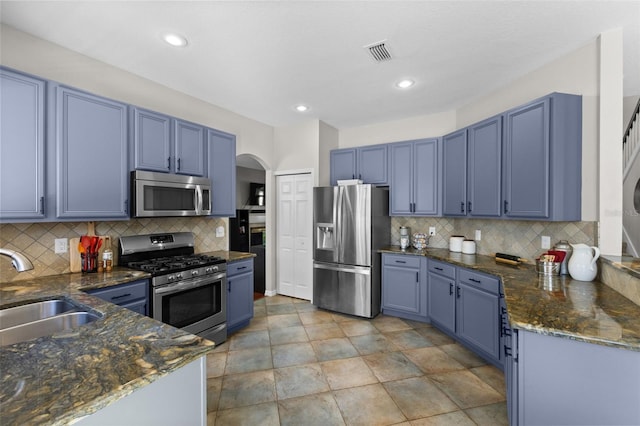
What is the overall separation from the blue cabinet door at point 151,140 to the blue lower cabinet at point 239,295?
1.27 metres

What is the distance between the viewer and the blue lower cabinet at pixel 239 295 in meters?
3.09

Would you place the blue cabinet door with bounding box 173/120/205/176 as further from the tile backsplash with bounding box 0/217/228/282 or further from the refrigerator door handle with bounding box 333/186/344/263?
the refrigerator door handle with bounding box 333/186/344/263

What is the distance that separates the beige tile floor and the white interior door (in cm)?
101

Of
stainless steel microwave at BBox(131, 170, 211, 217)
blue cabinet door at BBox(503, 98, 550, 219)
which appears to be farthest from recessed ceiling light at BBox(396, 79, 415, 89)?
stainless steel microwave at BBox(131, 170, 211, 217)

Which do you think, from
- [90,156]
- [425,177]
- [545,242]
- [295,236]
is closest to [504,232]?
[545,242]

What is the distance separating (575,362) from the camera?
4.16 ft

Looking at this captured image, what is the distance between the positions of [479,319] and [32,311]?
11.2 feet

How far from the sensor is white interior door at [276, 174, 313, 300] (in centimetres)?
433

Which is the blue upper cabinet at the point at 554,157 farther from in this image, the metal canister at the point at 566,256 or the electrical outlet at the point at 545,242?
the electrical outlet at the point at 545,242

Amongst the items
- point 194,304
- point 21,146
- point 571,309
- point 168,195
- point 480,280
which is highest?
point 21,146

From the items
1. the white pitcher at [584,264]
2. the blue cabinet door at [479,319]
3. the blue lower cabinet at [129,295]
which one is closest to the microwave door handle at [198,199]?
the blue lower cabinet at [129,295]

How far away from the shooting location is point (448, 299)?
3.09m

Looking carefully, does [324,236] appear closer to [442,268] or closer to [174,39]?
[442,268]

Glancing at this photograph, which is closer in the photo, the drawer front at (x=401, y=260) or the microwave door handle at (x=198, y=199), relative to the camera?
the microwave door handle at (x=198, y=199)
